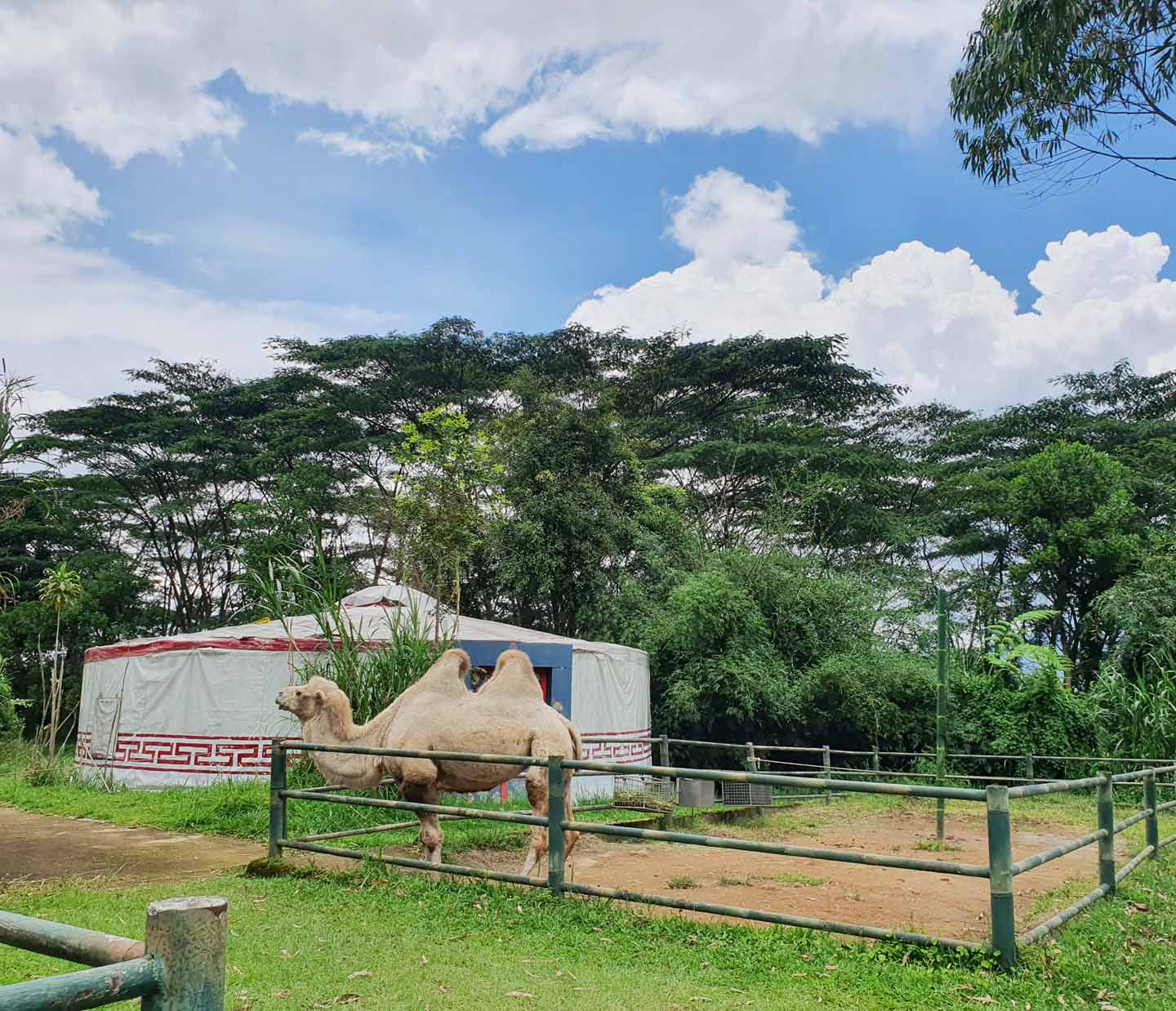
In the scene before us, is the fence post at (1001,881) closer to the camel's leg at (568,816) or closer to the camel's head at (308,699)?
the camel's leg at (568,816)

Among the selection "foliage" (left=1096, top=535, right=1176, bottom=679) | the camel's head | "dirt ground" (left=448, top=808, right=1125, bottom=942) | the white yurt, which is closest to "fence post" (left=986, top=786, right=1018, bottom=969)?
"dirt ground" (left=448, top=808, right=1125, bottom=942)

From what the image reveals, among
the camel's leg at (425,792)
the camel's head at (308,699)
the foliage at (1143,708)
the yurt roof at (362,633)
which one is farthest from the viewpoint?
the foliage at (1143,708)

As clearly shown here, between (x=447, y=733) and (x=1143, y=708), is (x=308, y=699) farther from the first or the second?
(x=1143, y=708)

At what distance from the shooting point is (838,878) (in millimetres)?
7797

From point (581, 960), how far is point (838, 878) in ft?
12.4

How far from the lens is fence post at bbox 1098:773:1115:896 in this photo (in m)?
5.99

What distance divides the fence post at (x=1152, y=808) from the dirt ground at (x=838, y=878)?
52 cm

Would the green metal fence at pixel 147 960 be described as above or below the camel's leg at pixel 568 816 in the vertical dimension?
above

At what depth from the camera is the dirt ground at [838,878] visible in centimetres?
628

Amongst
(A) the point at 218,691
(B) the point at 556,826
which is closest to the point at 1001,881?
(B) the point at 556,826

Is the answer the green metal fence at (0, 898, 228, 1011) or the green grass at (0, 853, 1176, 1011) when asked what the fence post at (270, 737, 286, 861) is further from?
the green metal fence at (0, 898, 228, 1011)

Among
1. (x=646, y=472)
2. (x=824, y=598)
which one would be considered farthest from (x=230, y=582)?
(x=824, y=598)

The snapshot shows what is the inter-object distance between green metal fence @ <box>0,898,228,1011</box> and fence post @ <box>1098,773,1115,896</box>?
583 cm

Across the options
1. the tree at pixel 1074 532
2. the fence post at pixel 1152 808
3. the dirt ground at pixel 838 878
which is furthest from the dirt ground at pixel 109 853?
the tree at pixel 1074 532
